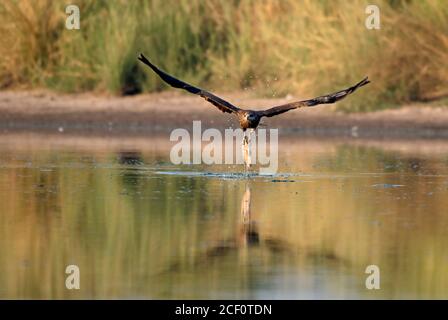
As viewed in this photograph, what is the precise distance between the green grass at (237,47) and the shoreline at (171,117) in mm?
326

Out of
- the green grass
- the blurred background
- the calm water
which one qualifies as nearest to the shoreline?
the blurred background

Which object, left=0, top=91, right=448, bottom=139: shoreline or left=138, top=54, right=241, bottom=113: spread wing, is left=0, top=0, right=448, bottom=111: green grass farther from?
left=138, top=54, right=241, bottom=113: spread wing

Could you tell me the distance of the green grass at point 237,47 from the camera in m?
22.1

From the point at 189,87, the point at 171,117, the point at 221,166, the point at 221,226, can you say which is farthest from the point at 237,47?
the point at 221,226

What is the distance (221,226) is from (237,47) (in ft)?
42.1

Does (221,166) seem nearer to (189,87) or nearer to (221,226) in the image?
(189,87)

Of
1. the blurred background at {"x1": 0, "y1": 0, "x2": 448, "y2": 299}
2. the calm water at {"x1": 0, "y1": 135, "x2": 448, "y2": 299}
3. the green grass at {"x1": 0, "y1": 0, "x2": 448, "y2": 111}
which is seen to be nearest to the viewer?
the calm water at {"x1": 0, "y1": 135, "x2": 448, "y2": 299}

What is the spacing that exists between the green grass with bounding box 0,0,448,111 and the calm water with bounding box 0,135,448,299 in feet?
14.1

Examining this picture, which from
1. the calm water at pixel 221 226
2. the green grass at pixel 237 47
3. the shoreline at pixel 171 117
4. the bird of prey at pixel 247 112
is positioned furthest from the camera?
the green grass at pixel 237 47

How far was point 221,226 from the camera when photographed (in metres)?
11.5

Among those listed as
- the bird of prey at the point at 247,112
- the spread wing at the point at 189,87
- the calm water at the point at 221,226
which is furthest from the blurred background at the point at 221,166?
the spread wing at the point at 189,87

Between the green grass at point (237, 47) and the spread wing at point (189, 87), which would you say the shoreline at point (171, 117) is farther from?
the spread wing at point (189, 87)

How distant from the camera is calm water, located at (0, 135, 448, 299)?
29.3ft
